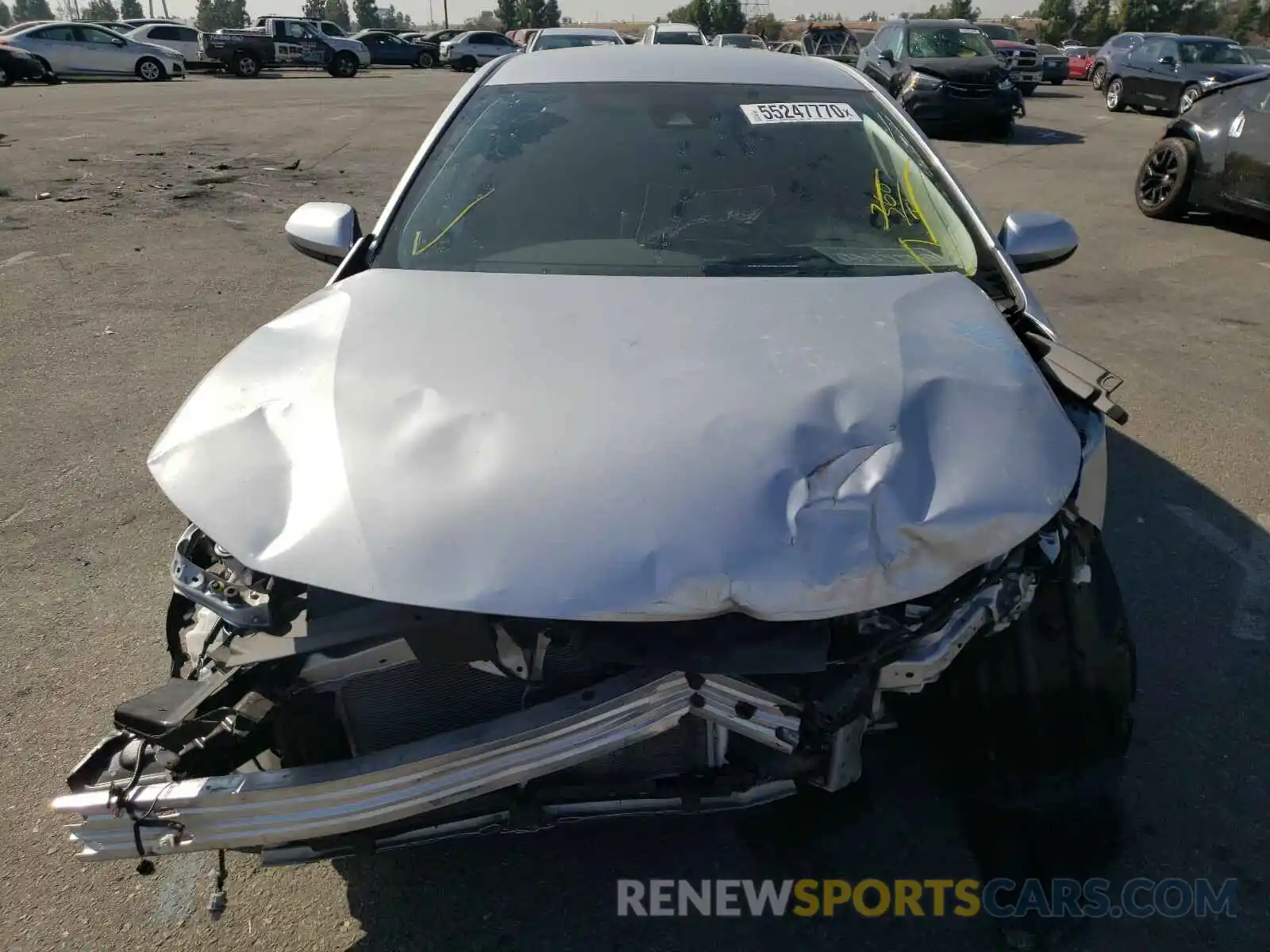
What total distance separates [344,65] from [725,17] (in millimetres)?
37000

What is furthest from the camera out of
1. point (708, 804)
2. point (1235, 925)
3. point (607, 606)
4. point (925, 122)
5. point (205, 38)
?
point (205, 38)

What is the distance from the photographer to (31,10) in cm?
12488

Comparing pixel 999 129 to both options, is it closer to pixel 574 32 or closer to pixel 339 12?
pixel 574 32

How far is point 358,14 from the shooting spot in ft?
281

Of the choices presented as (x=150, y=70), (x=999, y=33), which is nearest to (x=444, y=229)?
(x=999, y=33)

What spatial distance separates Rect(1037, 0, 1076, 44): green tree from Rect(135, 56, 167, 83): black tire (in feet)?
174

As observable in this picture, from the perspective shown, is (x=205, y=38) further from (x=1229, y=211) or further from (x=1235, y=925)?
(x=1235, y=925)

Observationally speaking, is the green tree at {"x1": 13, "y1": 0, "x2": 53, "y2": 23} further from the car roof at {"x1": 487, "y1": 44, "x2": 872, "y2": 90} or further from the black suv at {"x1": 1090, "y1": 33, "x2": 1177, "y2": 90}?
the car roof at {"x1": 487, "y1": 44, "x2": 872, "y2": 90}

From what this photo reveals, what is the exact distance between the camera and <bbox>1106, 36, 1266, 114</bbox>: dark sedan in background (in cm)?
1784

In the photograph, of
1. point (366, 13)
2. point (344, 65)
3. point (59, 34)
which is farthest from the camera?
point (366, 13)

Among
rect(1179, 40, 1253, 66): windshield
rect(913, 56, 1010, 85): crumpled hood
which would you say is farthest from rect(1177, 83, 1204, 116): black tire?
rect(913, 56, 1010, 85): crumpled hood

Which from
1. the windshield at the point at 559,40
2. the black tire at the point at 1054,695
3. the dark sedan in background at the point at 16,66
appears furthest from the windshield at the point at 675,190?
the dark sedan in background at the point at 16,66

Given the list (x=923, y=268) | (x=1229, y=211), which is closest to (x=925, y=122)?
(x=1229, y=211)

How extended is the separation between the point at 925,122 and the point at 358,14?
8470 centimetres
